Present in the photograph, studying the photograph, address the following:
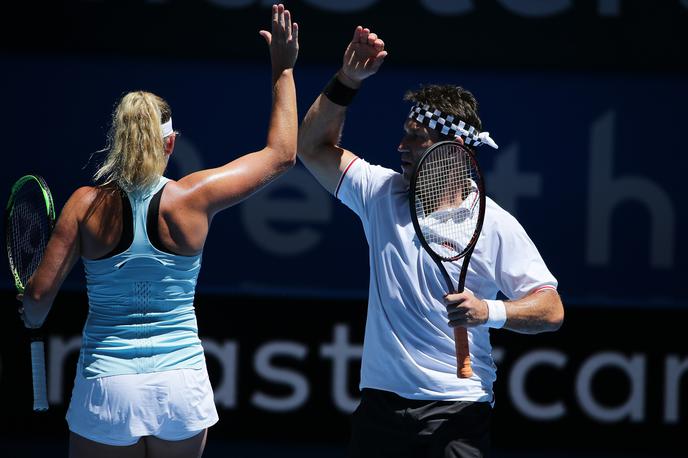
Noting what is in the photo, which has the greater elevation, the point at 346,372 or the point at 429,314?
the point at 429,314

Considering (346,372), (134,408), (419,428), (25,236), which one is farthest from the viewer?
(346,372)

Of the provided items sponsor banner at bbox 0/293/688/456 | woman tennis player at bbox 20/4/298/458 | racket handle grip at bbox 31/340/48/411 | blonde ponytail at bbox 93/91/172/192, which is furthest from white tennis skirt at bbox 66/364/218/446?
sponsor banner at bbox 0/293/688/456

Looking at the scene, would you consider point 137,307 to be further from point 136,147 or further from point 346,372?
point 346,372

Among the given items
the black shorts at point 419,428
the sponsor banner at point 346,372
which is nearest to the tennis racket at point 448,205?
the black shorts at point 419,428

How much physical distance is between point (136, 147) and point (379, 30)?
8.18 feet

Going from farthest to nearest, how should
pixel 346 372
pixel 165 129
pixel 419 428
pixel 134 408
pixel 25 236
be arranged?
pixel 346 372
pixel 25 236
pixel 419 428
pixel 165 129
pixel 134 408

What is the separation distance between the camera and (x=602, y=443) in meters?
5.16

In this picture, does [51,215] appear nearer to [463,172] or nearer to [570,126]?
[463,172]

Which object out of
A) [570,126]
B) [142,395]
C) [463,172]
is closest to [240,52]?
[570,126]

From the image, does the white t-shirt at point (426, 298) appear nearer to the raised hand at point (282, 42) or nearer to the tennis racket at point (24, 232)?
the raised hand at point (282, 42)

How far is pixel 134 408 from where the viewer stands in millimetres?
2832

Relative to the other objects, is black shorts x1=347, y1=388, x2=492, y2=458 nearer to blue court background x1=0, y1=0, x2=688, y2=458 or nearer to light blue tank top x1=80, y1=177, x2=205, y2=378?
light blue tank top x1=80, y1=177, x2=205, y2=378

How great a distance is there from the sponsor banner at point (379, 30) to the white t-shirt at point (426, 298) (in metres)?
2.07

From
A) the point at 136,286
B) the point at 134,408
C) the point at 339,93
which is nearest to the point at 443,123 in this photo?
the point at 339,93
